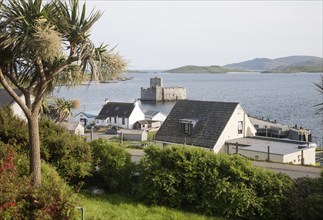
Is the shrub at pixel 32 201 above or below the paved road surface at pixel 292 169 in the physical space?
above

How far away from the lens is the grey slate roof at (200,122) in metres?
33.8

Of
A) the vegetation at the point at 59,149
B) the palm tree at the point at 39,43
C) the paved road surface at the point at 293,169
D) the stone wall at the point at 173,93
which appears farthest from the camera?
the stone wall at the point at 173,93

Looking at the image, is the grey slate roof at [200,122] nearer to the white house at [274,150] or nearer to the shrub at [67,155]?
the white house at [274,150]

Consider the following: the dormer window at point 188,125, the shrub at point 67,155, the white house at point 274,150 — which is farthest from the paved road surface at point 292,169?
the shrub at point 67,155

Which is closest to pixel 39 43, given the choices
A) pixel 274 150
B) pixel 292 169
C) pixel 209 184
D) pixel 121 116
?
pixel 209 184

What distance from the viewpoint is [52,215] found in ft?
30.8

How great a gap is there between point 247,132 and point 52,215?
32057 mm

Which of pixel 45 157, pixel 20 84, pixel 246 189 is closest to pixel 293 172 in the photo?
pixel 246 189

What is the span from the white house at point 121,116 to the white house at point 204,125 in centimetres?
3615

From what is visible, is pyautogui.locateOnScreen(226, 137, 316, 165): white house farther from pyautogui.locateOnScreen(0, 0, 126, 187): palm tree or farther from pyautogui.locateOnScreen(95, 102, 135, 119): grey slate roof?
pyautogui.locateOnScreen(95, 102, 135, 119): grey slate roof

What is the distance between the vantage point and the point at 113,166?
1501 centimetres

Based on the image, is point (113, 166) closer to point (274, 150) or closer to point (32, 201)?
point (32, 201)

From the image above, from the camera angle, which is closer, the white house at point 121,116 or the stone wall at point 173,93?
the white house at point 121,116

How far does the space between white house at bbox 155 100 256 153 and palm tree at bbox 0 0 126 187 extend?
21.9 m
